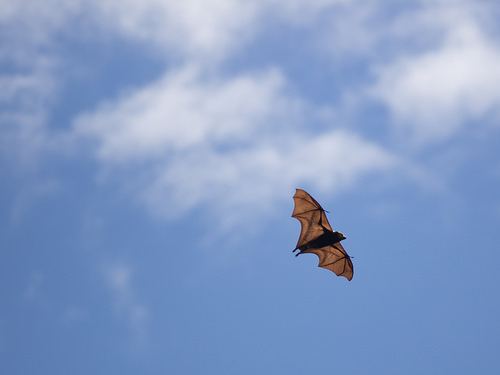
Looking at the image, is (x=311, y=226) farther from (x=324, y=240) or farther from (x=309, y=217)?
(x=324, y=240)

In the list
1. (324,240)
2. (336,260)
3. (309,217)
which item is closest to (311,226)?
(309,217)

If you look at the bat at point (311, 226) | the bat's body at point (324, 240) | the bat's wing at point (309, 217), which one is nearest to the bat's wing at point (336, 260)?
the bat at point (311, 226)

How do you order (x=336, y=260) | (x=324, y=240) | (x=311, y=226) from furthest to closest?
(x=336, y=260) → (x=311, y=226) → (x=324, y=240)

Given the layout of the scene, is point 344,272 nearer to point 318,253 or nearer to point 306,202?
point 318,253

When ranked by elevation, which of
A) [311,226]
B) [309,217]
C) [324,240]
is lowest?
[324,240]

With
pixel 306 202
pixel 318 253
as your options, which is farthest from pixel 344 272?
pixel 306 202

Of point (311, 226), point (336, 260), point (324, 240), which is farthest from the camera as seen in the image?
point (336, 260)

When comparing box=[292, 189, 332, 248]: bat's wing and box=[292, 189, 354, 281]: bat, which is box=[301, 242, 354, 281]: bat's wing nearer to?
box=[292, 189, 354, 281]: bat

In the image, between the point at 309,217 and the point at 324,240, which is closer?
the point at 324,240
